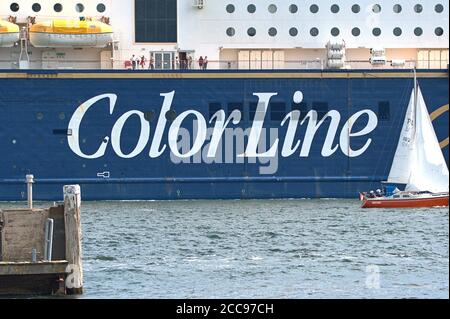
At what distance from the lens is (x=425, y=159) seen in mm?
34375

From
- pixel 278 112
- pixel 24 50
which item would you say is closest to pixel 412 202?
pixel 278 112

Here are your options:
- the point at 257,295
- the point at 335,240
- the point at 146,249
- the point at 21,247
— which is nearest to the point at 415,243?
the point at 335,240

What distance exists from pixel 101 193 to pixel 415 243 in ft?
30.4

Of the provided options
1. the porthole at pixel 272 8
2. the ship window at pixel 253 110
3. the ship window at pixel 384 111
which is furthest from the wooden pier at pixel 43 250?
the ship window at pixel 384 111

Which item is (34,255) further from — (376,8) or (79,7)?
(376,8)

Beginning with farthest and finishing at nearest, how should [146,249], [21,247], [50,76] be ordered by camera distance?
[50,76] → [146,249] → [21,247]

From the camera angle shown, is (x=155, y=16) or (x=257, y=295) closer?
(x=257, y=295)

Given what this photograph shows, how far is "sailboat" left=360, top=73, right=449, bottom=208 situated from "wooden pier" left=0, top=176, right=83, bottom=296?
49.7ft

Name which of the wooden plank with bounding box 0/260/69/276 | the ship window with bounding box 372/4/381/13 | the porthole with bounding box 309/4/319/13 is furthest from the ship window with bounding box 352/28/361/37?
the wooden plank with bounding box 0/260/69/276

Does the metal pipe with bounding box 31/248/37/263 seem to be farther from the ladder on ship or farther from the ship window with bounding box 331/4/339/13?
the ship window with bounding box 331/4/339/13

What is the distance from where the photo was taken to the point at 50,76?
3362 cm

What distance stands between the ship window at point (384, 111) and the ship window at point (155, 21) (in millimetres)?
4870

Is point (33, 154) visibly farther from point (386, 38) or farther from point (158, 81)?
point (386, 38)

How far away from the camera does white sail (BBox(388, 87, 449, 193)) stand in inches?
1342
